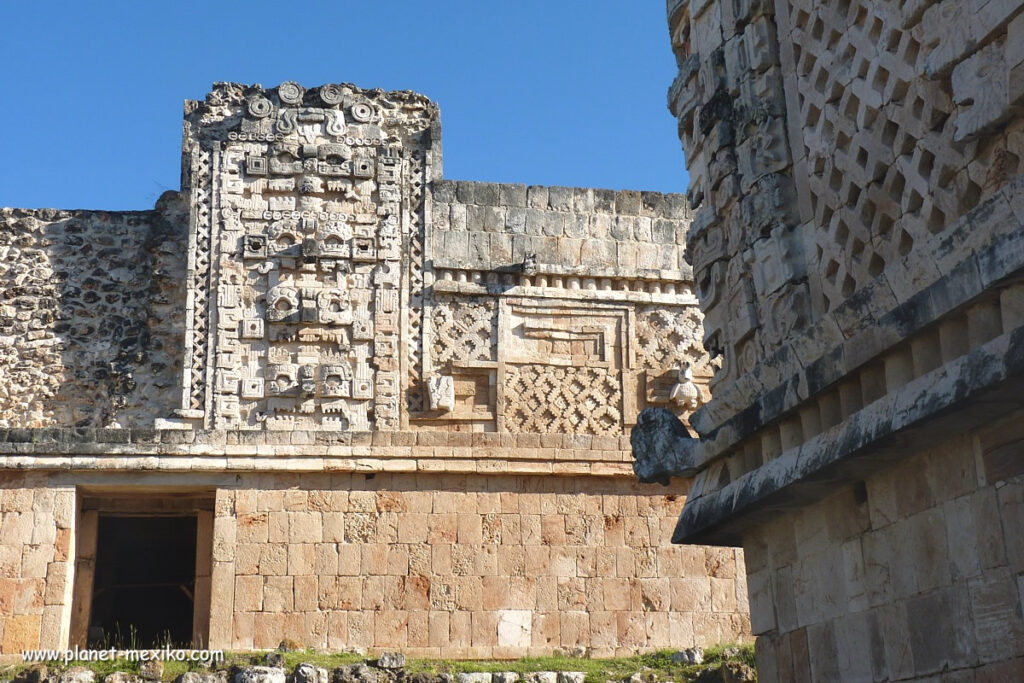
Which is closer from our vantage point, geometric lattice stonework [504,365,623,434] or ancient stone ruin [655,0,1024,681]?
ancient stone ruin [655,0,1024,681]

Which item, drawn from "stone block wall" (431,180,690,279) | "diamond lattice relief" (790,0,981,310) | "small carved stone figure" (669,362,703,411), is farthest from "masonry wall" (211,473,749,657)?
"diamond lattice relief" (790,0,981,310)

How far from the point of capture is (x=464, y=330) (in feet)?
44.6

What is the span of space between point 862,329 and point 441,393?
889 centimetres

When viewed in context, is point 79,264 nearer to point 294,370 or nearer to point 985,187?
point 294,370

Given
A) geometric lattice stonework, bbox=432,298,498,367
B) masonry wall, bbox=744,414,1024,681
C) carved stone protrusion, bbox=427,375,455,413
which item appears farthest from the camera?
geometric lattice stonework, bbox=432,298,498,367

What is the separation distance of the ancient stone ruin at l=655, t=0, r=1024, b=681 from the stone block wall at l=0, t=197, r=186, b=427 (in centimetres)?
839

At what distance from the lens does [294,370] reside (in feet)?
42.8

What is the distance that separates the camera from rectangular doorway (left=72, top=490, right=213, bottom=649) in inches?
431

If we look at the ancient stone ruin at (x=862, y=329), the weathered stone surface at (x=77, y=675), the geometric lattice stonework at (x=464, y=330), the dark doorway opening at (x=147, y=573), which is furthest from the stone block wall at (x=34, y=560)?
the ancient stone ruin at (x=862, y=329)

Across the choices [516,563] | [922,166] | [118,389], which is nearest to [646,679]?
[516,563]

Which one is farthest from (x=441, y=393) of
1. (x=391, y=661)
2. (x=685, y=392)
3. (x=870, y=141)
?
(x=870, y=141)

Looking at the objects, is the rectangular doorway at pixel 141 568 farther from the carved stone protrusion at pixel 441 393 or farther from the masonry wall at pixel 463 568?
the carved stone protrusion at pixel 441 393

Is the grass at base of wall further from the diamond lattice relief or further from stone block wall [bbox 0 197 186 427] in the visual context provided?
the diamond lattice relief

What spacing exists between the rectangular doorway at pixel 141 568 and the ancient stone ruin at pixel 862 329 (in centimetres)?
637
